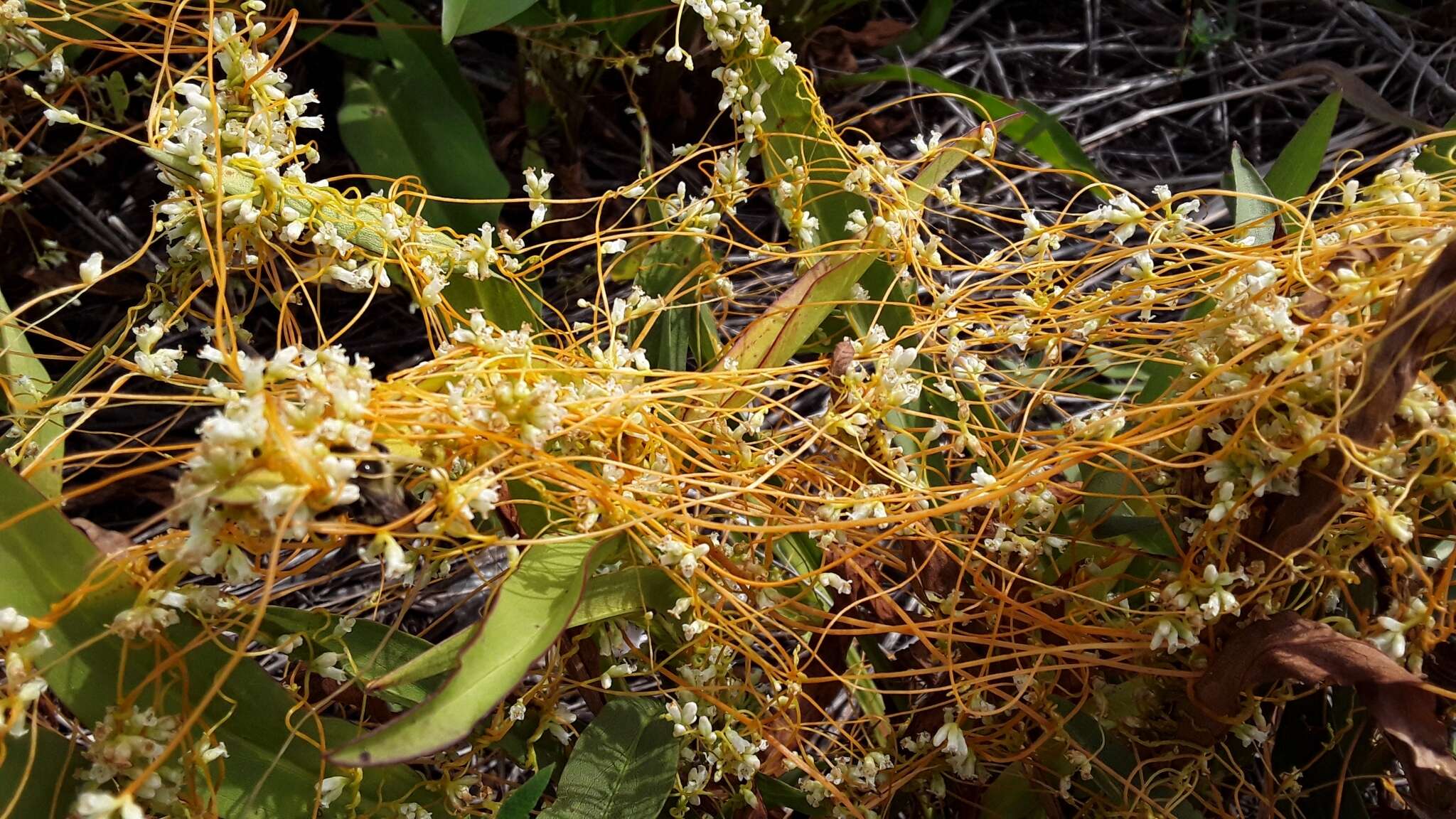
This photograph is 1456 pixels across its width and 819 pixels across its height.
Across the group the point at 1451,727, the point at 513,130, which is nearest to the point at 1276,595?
the point at 1451,727

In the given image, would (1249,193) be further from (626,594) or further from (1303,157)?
(626,594)

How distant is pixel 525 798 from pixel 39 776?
1.16 ft

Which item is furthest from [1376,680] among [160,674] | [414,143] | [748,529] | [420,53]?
[420,53]

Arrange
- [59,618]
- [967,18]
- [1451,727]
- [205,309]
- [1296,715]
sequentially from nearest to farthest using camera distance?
1. [59,618]
2. [1451,727]
3. [1296,715]
4. [205,309]
5. [967,18]

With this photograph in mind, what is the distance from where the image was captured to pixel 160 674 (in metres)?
0.77

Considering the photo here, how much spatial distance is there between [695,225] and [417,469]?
0.44 m

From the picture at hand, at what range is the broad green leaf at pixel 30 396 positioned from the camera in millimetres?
852

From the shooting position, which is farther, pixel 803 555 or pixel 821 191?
pixel 821 191

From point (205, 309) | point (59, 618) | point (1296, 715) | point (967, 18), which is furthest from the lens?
point (967, 18)

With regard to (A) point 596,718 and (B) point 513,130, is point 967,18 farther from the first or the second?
(A) point 596,718

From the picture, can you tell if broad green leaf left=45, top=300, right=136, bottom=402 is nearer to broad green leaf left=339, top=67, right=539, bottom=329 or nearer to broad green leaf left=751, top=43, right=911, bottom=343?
broad green leaf left=339, top=67, right=539, bottom=329

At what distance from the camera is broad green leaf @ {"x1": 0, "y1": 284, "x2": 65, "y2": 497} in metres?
0.85

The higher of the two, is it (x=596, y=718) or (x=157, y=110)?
(x=157, y=110)

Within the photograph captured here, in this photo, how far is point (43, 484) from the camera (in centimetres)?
84
